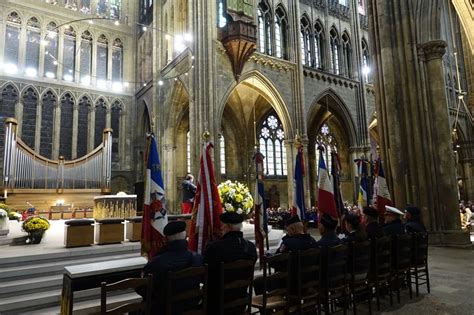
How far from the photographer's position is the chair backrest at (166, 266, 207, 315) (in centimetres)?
249

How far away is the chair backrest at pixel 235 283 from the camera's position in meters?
2.82

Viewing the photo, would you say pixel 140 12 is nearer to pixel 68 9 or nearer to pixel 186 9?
pixel 68 9

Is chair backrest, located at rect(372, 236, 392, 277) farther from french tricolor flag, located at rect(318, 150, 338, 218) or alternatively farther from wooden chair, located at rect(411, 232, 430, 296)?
french tricolor flag, located at rect(318, 150, 338, 218)

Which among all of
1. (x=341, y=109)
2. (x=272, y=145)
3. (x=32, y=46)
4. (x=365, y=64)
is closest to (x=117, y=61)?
(x=32, y=46)

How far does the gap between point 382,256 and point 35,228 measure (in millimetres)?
5889

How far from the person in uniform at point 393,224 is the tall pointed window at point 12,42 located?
738 inches

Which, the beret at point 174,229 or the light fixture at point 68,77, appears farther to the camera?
the light fixture at point 68,77

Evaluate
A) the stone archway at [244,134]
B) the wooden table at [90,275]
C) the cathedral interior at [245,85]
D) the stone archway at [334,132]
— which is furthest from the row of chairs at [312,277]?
the stone archway at [244,134]

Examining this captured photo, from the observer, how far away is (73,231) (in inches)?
223

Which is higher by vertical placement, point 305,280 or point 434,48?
point 434,48

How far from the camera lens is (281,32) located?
17875mm

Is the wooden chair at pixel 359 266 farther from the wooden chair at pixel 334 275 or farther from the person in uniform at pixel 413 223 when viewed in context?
the person in uniform at pixel 413 223

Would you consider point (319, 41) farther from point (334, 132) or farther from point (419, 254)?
point (419, 254)

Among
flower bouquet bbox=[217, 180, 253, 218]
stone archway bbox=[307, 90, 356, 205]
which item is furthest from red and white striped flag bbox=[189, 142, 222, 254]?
stone archway bbox=[307, 90, 356, 205]
